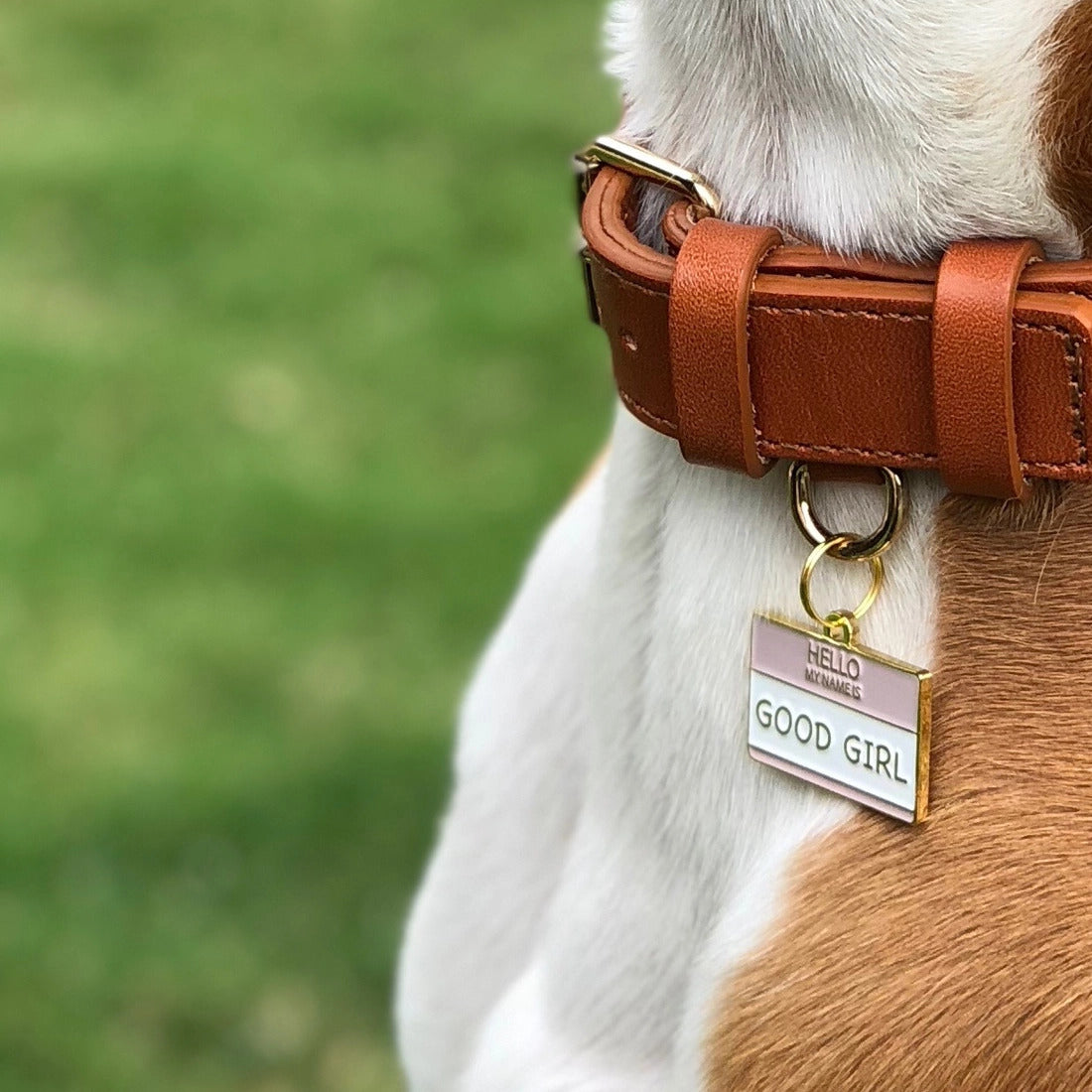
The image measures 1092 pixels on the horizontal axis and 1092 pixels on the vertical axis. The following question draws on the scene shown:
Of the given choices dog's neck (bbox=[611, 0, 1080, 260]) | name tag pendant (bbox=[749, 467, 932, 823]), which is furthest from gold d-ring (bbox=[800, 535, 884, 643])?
dog's neck (bbox=[611, 0, 1080, 260])

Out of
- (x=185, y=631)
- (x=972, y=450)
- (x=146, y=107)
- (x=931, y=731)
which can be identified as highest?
(x=972, y=450)

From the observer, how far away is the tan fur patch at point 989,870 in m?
0.77

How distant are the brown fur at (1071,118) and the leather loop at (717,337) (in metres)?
0.12

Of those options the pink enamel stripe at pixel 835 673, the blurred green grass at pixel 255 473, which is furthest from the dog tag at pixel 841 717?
the blurred green grass at pixel 255 473

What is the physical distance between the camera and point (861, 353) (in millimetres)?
743

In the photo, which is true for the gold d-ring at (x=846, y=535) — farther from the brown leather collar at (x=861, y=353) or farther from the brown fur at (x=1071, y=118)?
the brown fur at (x=1071, y=118)

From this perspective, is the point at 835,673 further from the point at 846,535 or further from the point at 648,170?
the point at 648,170

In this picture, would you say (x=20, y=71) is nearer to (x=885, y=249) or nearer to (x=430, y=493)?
(x=430, y=493)

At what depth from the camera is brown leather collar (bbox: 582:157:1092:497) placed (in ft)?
2.33

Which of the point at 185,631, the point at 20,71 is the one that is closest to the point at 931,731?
the point at 185,631

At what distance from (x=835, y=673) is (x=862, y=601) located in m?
0.04

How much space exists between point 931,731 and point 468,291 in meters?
3.08

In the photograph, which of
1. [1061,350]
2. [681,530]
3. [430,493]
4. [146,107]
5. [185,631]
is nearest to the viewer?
[1061,350]

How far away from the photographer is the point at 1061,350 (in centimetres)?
71
